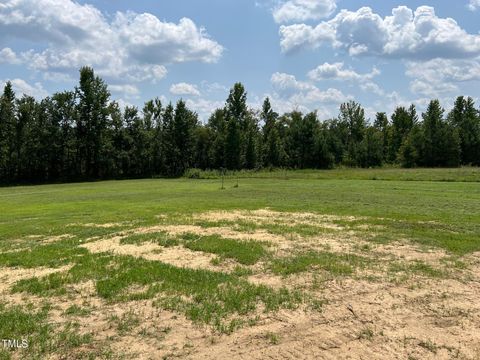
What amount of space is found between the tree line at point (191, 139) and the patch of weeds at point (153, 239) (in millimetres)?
54149

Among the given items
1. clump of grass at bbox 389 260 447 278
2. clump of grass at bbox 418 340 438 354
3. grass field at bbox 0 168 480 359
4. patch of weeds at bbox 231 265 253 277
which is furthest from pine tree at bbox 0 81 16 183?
clump of grass at bbox 418 340 438 354

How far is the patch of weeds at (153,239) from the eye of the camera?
10.4 metres

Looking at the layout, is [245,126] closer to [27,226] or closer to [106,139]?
[106,139]

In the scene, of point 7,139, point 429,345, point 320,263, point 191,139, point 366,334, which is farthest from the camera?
point 191,139

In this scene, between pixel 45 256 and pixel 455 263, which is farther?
pixel 45 256

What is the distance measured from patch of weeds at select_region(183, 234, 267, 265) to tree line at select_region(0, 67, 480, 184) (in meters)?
55.4

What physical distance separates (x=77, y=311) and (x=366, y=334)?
13.0 feet

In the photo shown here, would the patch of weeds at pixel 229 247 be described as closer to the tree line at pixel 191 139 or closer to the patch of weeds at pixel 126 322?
the patch of weeds at pixel 126 322

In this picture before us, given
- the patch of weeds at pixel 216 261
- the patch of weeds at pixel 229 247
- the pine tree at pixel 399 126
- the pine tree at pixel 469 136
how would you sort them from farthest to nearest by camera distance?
1. the pine tree at pixel 399 126
2. the pine tree at pixel 469 136
3. the patch of weeds at pixel 229 247
4. the patch of weeds at pixel 216 261

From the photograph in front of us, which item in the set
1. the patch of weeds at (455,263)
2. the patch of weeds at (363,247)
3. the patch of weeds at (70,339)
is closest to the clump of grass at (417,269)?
the patch of weeds at (455,263)

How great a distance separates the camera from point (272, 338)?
203 inches

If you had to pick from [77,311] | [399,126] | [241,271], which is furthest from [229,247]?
[399,126]

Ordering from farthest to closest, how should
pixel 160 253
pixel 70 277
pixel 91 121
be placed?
1. pixel 91 121
2. pixel 160 253
3. pixel 70 277

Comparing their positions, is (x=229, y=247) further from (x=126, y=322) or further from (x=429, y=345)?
(x=429, y=345)
